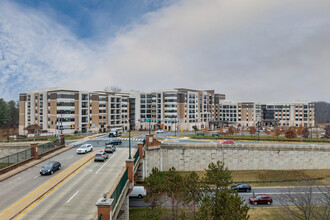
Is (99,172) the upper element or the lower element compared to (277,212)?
upper

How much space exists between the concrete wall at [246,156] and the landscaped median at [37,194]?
21.2 meters

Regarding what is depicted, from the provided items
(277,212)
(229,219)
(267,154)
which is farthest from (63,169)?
(267,154)

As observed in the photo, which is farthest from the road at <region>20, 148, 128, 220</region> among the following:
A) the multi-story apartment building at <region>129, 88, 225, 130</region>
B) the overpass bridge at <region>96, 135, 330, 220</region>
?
the multi-story apartment building at <region>129, 88, 225, 130</region>

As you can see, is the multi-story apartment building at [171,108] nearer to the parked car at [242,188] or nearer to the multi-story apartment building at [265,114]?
the multi-story apartment building at [265,114]

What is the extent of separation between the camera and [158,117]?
99625 mm

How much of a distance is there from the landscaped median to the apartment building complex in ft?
109

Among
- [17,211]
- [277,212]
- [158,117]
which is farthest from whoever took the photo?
[158,117]

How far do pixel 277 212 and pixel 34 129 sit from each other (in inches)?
2956

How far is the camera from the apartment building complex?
76.9 m

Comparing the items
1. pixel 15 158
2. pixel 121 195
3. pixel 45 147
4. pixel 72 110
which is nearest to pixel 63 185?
pixel 121 195

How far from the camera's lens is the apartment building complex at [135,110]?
252 ft

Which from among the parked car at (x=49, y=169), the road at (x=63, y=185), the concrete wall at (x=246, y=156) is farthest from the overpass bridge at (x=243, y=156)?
the parked car at (x=49, y=169)

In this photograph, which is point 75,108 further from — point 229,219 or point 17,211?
point 229,219

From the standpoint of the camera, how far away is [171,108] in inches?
3784
